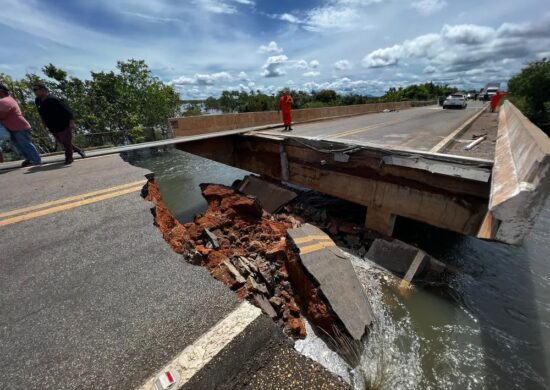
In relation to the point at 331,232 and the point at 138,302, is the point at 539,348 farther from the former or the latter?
the point at 138,302

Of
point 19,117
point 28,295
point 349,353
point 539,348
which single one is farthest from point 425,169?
point 19,117

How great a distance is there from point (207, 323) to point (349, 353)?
2.94 metres

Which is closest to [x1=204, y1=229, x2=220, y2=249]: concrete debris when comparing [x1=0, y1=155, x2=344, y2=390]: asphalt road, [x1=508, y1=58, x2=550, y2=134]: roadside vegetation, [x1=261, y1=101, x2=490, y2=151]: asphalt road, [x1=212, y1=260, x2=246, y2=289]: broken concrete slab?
[x1=212, y1=260, x2=246, y2=289]: broken concrete slab

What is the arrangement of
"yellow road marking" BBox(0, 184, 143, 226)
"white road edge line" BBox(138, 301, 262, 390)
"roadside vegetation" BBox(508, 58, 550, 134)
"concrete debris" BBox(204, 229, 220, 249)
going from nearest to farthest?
"white road edge line" BBox(138, 301, 262, 390), "yellow road marking" BBox(0, 184, 143, 226), "concrete debris" BBox(204, 229, 220, 249), "roadside vegetation" BBox(508, 58, 550, 134)

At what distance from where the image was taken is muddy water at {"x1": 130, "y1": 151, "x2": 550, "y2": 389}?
4.00m

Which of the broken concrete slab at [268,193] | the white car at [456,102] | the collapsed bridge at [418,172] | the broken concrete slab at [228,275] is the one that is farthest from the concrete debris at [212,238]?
the white car at [456,102]

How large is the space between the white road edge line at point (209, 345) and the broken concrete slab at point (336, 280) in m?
2.47

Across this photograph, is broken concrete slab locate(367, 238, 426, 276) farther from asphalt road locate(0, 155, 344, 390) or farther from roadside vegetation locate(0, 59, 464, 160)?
roadside vegetation locate(0, 59, 464, 160)

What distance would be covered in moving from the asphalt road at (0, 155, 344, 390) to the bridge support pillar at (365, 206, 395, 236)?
19.9ft

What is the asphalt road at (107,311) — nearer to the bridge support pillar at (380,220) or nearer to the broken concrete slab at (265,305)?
the broken concrete slab at (265,305)

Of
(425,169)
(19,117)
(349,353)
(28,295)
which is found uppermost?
(19,117)

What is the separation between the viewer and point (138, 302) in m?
2.18

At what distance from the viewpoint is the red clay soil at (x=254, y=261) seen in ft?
13.5

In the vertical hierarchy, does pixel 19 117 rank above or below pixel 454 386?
above
